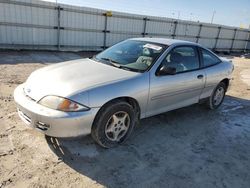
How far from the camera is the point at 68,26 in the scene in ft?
40.4

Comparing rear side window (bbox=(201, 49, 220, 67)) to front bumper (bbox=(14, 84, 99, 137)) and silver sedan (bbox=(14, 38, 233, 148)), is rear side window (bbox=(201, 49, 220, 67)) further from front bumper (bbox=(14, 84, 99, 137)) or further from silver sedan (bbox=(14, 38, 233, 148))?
front bumper (bbox=(14, 84, 99, 137))

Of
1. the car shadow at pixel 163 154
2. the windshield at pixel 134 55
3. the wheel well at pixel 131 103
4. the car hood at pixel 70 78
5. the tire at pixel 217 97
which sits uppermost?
the windshield at pixel 134 55

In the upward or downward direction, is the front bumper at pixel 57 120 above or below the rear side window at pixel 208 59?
below

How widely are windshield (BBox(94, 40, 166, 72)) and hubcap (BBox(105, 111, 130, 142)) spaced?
766 mm

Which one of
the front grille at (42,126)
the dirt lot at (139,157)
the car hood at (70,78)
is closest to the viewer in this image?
the dirt lot at (139,157)

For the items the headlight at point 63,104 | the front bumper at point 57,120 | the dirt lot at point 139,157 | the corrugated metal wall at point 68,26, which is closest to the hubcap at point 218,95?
the dirt lot at point 139,157

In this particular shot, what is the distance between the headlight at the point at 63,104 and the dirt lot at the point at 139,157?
687 mm

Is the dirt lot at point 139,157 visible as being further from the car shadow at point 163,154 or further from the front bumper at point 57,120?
the front bumper at point 57,120

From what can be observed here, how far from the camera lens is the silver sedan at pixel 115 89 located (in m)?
3.05

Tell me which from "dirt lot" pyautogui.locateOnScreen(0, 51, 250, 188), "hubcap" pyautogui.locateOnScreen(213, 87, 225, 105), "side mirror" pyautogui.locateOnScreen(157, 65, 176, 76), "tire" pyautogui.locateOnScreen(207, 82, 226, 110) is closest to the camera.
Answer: "dirt lot" pyautogui.locateOnScreen(0, 51, 250, 188)

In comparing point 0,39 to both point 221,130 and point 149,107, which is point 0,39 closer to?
point 149,107

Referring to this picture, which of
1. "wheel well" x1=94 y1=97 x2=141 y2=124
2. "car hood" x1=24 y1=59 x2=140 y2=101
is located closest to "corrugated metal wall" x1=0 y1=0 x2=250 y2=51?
"car hood" x1=24 y1=59 x2=140 y2=101

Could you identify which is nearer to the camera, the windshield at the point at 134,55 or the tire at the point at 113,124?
the tire at the point at 113,124

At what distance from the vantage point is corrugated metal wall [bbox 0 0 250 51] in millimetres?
10711
